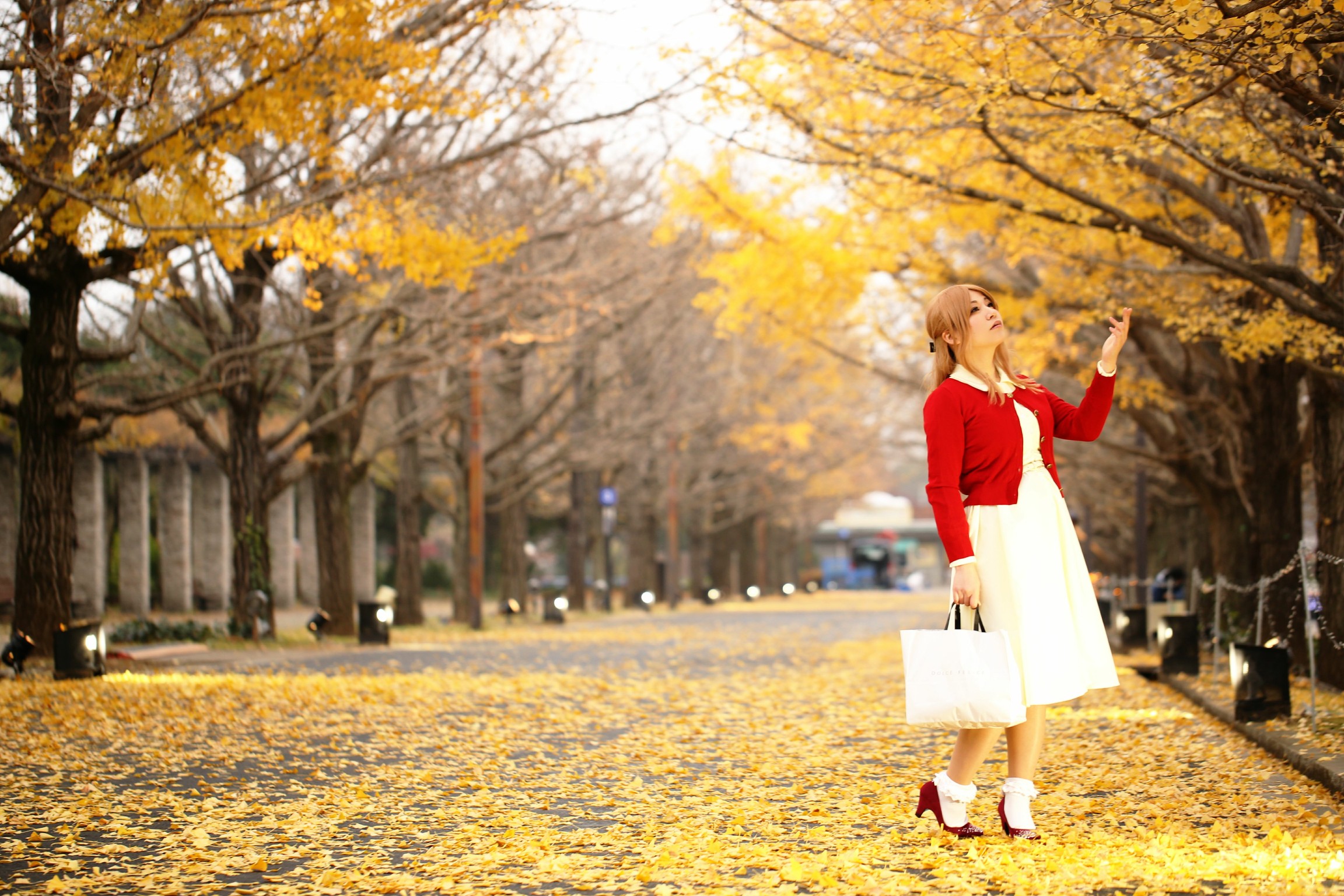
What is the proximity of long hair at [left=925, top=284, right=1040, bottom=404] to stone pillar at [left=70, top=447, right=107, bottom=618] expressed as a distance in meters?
25.3

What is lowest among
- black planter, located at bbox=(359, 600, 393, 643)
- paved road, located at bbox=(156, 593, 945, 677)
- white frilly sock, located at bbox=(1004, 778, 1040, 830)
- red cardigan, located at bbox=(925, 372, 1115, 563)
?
paved road, located at bbox=(156, 593, 945, 677)

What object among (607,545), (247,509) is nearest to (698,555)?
(607,545)

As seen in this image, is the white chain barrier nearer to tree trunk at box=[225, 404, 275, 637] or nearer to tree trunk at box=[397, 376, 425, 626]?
tree trunk at box=[225, 404, 275, 637]

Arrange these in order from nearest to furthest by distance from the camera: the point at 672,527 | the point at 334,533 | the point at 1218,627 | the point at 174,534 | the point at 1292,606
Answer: the point at 1292,606 < the point at 1218,627 < the point at 334,533 < the point at 174,534 < the point at 672,527

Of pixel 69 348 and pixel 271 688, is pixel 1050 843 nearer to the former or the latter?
pixel 271 688

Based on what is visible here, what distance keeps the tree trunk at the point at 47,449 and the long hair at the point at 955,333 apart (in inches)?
433

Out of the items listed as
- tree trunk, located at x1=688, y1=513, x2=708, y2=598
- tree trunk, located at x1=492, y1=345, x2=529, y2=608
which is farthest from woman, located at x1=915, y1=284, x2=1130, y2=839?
tree trunk, located at x1=688, y1=513, x2=708, y2=598

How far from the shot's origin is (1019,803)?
5320 millimetres

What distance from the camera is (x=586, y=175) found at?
61.3ft

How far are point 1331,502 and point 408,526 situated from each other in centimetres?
1784

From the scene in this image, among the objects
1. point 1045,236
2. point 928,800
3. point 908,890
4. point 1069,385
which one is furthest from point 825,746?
point 1069,385

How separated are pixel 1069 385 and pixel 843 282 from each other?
9975mm

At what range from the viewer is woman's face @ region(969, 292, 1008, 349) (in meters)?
5.40

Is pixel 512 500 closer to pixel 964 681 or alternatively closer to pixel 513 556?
pixel 513 556
